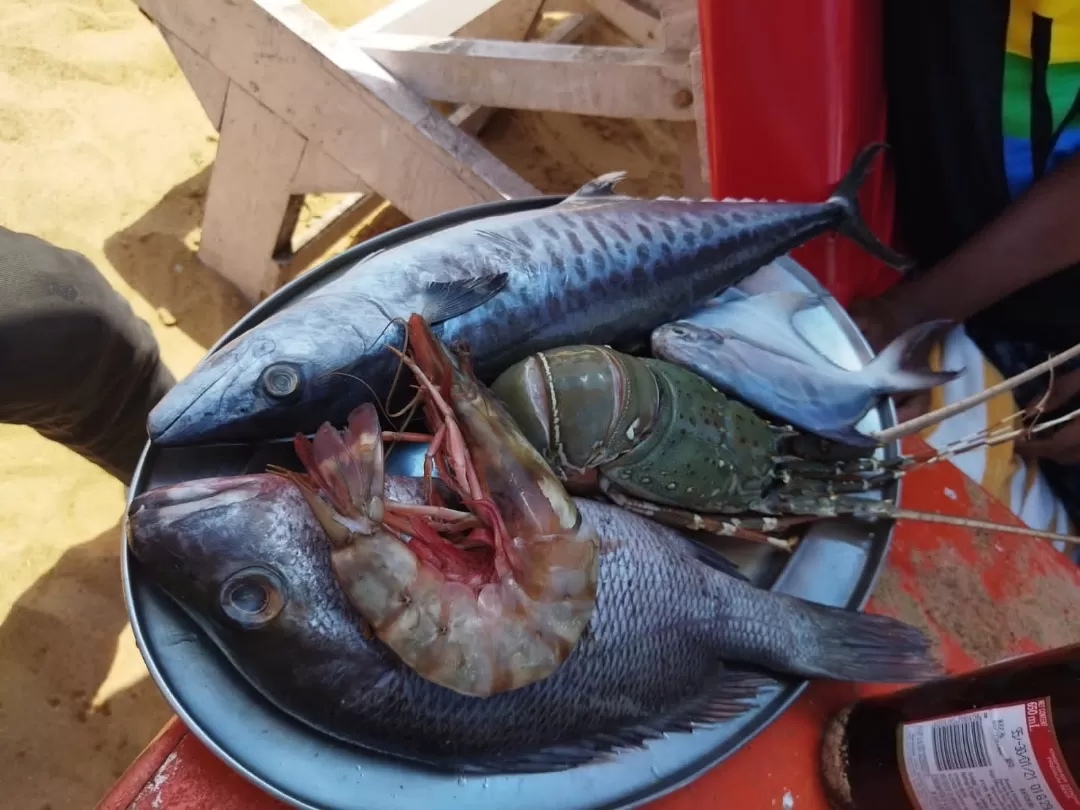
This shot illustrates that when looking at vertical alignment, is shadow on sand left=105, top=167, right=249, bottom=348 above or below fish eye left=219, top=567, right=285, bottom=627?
below

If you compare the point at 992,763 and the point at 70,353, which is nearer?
the point at 992,763

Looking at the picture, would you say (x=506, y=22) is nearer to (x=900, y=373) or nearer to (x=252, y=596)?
(x=900, y=373)

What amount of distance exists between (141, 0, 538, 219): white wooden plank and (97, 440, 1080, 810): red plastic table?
998 millimetres

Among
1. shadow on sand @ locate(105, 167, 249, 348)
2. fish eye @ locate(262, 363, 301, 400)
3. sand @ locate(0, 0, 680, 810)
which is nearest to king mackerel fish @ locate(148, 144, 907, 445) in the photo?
fish eye @ locate(262, 363, 301, 400)

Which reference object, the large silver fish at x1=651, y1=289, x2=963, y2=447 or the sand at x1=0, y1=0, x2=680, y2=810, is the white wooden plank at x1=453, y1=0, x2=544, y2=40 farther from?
the large silver fish at x1=651, y1=289, x2=963, y2=447

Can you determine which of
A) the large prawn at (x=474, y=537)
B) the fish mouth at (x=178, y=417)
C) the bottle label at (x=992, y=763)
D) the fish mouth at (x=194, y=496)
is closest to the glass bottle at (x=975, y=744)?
the bottle label at (x=992, y=763)

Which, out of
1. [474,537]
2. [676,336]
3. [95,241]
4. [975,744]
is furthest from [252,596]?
[95,241]

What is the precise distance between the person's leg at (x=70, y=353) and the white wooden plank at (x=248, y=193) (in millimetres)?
575

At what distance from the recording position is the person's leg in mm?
1205

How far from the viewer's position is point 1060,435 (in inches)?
56.8

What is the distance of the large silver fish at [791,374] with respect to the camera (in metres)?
1.12

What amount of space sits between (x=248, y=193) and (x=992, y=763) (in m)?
2.04

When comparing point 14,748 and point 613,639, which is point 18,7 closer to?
point 14,748

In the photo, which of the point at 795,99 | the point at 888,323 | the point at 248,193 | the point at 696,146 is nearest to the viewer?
the point at 795,99
